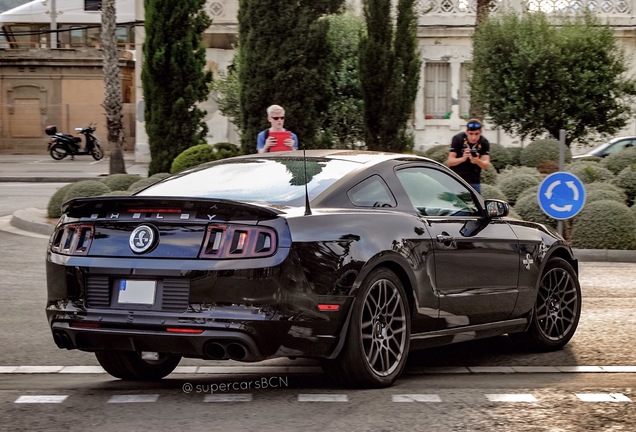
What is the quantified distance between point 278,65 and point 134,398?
651 inches

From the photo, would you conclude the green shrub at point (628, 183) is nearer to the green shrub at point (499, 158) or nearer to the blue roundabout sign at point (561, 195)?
the green shrub at point (499, 158)

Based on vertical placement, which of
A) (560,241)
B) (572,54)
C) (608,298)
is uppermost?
(572,54)

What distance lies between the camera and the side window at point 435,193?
26.7ft

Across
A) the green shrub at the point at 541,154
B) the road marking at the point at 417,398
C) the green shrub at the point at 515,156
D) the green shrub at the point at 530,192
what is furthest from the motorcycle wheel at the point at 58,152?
the road marking at the point at 417,398

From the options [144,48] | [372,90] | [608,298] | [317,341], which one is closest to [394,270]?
[317,341]

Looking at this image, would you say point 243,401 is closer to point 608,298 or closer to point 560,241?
point 560,241

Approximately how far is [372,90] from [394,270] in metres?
15.9

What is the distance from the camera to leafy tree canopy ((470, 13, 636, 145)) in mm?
29016

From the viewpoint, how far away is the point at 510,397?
7.21 m

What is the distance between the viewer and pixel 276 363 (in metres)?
8.65

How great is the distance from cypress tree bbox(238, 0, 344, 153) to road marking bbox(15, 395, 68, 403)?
52.4 ft

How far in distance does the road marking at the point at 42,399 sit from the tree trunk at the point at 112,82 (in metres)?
22.5

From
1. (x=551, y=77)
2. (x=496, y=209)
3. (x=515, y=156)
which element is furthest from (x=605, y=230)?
(x=551, y=77)

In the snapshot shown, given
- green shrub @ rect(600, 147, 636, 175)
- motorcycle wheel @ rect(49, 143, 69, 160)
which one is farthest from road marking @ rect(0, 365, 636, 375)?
motorcycle wheel @ rect(49, 143, 69, 160)
